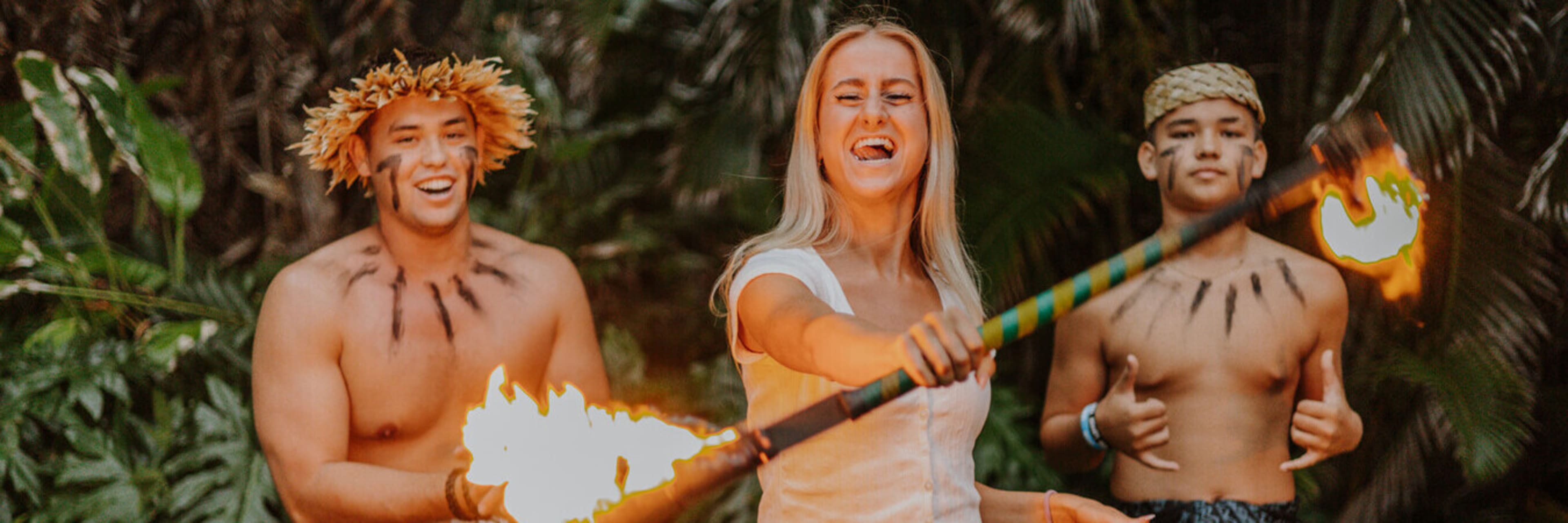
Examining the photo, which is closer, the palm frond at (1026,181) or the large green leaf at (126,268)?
the palm frond at (1026,181)

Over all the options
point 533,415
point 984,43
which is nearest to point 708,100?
point 984,43

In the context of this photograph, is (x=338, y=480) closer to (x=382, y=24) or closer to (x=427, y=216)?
(x=427, y=216)

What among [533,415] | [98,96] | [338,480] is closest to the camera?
[533,415]

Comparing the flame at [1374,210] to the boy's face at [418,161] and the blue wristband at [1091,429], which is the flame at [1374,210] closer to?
the blue wristband at [1091,429]

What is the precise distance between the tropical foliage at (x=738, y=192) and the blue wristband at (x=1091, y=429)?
0.93 meters

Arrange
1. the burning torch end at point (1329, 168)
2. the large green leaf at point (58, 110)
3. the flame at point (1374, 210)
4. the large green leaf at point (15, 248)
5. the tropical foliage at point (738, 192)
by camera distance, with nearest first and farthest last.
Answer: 1. the burning torch end at point (1329, 168)
2. the flame at point (1374, 210)
3. the tropical foliage at point (738, 192)
4. the large green leaf at point (58, 110)
5. the large green leaf at point (15, 248)

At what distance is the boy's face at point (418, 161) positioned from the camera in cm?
254

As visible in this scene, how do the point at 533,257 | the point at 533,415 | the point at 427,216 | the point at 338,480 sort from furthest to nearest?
the point at 533,257, the point at 427,216, the point at 338,480, the point at 533,415

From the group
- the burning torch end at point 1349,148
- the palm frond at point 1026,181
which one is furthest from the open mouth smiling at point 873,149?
the palm frond at point 1026,181

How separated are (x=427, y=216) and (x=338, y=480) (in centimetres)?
60

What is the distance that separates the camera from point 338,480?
2398 mm

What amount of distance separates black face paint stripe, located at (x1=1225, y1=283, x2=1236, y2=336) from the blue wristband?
320 mm

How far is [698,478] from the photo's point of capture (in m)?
1.66

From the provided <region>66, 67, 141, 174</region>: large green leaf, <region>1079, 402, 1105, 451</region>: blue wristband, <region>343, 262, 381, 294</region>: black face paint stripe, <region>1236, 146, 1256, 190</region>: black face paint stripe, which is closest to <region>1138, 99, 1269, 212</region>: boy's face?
<region>1236, 146, 1256, 190</region>: black face paint stripe
